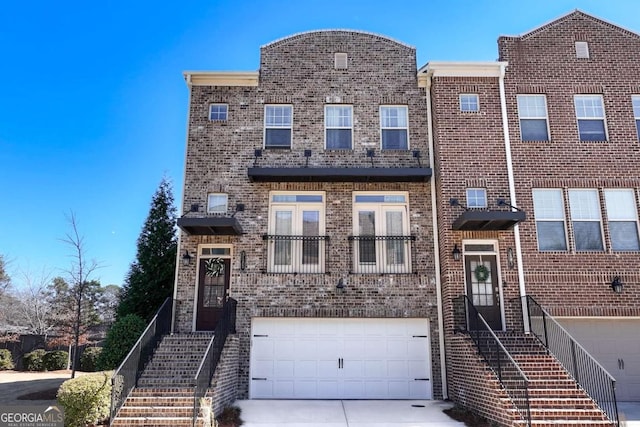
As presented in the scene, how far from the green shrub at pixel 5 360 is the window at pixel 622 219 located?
2195 centimetres

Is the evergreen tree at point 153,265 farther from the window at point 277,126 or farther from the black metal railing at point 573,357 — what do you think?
the black metal railing at point 573,357

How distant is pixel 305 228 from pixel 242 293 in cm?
225

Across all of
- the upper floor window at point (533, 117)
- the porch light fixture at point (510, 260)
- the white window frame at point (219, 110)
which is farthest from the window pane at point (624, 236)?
the white window frame at point (219, 110)

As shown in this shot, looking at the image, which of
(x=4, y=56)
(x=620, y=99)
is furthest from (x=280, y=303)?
(x=4, y=56)

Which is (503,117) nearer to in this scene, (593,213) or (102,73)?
(593,213)

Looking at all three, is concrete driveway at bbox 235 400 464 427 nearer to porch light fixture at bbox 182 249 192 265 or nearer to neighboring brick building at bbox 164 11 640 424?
neighboring brick building at bbox 164 11 640 424

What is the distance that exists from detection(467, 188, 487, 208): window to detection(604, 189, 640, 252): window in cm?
312

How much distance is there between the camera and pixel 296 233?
38.4 feet

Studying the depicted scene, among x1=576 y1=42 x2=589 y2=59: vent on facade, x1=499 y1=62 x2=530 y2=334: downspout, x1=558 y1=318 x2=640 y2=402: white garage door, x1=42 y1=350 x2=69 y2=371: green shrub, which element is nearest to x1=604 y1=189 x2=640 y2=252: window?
x1=558 y1=318 x2=640 y2=402: white garage door

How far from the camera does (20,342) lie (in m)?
20.1

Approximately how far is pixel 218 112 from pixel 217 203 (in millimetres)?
2524

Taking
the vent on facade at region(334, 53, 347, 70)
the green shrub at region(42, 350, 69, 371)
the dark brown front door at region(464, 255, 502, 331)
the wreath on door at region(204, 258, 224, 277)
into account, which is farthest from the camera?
the green shrub at region(42, 350, 69, 371)

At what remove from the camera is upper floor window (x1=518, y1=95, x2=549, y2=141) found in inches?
472

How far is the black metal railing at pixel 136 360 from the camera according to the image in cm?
789
